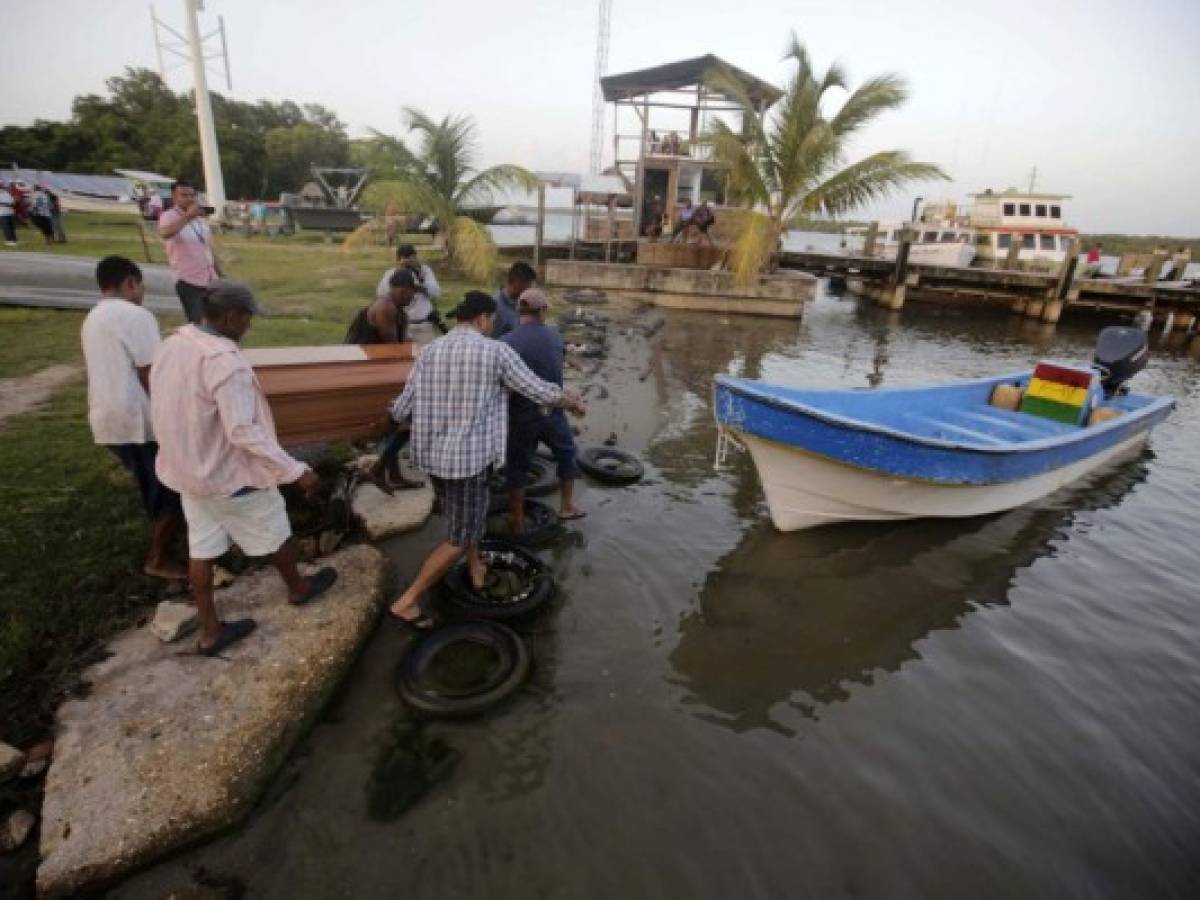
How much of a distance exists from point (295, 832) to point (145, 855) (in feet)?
1.78

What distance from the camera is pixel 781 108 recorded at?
16719mm

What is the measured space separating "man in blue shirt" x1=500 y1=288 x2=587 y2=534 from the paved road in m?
8.65

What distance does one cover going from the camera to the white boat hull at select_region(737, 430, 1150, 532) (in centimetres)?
527

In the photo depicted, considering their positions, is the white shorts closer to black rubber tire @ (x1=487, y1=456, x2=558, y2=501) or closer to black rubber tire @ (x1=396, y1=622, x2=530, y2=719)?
black rubber tire @ (x1=396, y1=622, x2=530, y2=719)

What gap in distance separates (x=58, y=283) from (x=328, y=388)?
10.4 metres

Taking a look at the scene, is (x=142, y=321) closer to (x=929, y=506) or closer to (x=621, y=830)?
(x=621, y=830)

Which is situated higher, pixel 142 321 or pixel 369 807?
pixel 142 321

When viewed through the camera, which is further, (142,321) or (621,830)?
(142,321)

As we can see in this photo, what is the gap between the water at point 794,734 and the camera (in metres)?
2.67

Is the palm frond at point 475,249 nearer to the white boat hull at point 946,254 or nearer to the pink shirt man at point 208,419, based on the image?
the pink shirt man at point 208,419

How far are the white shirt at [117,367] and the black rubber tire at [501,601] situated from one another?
7.15 feet

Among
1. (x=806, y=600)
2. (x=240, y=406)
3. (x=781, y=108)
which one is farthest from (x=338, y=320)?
(x=781, y=108)

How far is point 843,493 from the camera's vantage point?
18.0ft

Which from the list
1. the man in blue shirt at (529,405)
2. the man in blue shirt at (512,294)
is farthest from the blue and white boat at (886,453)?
the man in blue shirt at (512,294)
